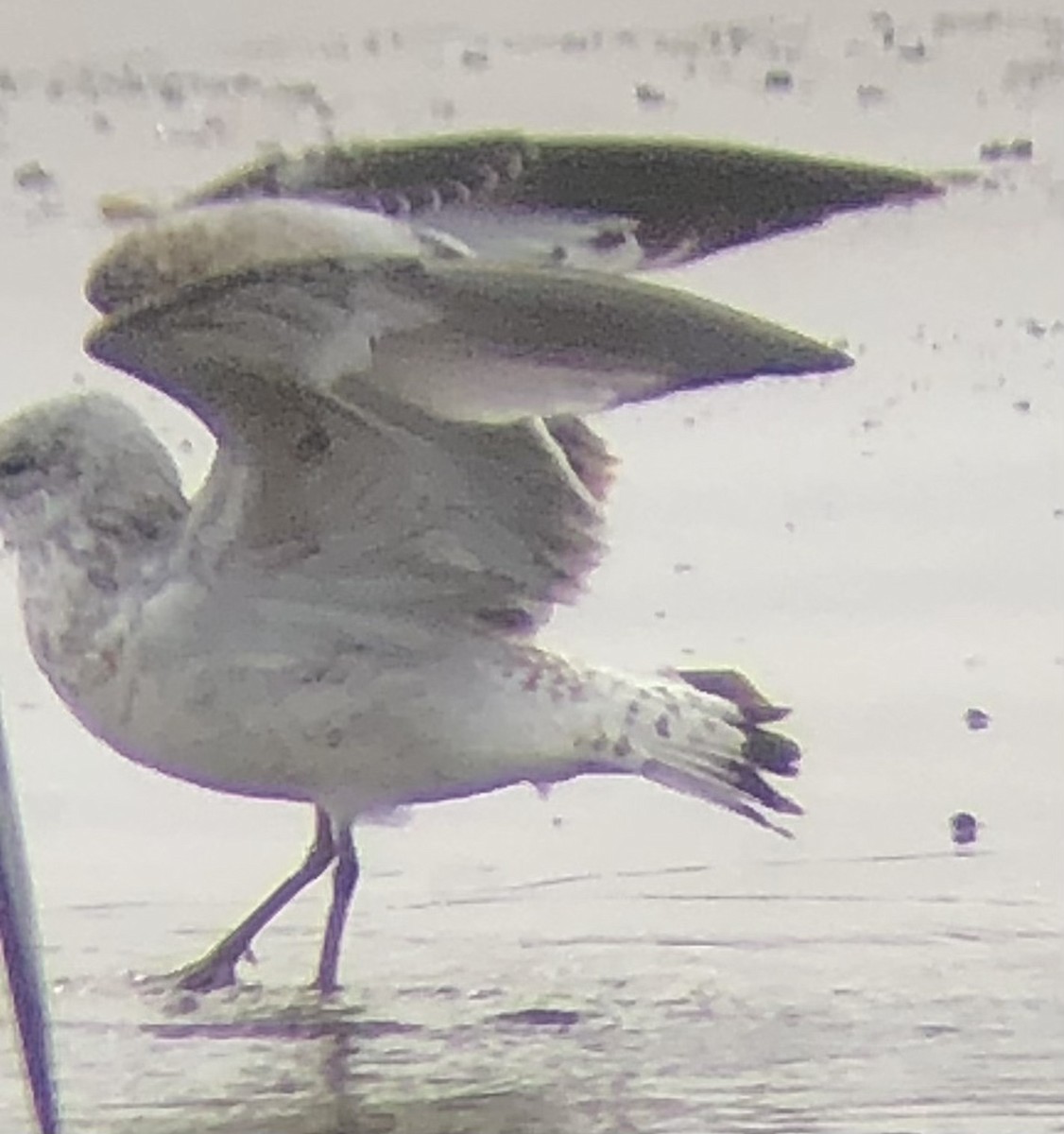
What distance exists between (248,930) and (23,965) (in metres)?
0.09

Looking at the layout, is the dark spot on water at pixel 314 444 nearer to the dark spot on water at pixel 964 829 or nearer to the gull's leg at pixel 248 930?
the gull's leg at pixel 248 930

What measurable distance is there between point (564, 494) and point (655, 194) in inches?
4.4

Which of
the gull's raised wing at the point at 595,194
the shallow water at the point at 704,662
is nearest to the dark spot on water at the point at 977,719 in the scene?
the shallow water at the point at 704,662

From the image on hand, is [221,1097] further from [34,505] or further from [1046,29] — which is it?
[1046,29]

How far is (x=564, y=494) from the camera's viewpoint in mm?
808

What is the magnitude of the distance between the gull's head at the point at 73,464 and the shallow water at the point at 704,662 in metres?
Answer: 0.10

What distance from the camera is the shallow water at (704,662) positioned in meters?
0.88

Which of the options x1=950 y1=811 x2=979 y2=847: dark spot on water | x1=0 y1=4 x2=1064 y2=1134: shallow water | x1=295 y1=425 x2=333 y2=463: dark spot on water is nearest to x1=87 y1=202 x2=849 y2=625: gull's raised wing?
x1=295 y1=425 x2=333 y2=463: dark spot on water

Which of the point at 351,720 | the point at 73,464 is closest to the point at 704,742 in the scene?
the point at 351,720

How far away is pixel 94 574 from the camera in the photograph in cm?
81

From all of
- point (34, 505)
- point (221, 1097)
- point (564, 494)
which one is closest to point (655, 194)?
point (564, 494)

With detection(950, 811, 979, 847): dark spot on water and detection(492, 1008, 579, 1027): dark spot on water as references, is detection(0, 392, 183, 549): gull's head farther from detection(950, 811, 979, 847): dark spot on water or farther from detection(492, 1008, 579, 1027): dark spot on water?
detection(950, 811, 979, 847): dark spot on water

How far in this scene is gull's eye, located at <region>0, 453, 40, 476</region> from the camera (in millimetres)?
807

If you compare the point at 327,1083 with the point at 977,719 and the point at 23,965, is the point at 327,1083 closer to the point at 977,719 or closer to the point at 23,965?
the point at 23,965
